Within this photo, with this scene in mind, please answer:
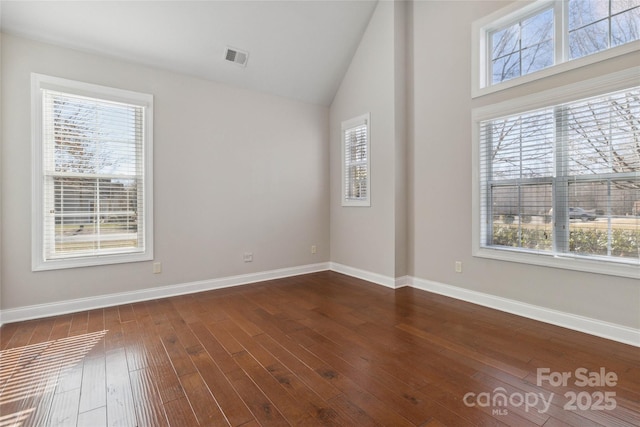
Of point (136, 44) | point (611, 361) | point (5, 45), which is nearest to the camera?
point (611, 361)

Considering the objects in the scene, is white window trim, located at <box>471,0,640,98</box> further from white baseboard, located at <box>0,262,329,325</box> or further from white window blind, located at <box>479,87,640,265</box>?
white baseboard, located at <box>0,262,329,325</box>

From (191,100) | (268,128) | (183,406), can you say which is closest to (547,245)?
(183,406)

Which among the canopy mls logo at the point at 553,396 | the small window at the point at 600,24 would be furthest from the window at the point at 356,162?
the canopy mls logo at the point at 553,396

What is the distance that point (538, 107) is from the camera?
281 cm

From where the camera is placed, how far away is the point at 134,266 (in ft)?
11.2

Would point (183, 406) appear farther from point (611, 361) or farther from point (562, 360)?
point (611, 361)

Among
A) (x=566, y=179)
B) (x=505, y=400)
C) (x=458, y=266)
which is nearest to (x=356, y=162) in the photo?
(x=458, y=266)

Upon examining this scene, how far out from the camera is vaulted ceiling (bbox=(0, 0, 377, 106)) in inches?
112

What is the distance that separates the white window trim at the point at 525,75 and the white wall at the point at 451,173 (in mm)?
60

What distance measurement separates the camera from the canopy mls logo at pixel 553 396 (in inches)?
65.0

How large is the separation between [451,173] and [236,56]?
116 inches

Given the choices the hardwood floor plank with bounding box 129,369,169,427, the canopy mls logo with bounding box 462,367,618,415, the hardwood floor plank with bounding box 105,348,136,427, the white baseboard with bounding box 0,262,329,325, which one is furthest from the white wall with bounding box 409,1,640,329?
the hardwood floor plank with bounding box 105,348,136,427

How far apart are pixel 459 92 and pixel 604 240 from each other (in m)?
1.98

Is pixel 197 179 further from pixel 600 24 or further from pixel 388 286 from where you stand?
pixel 600 24
